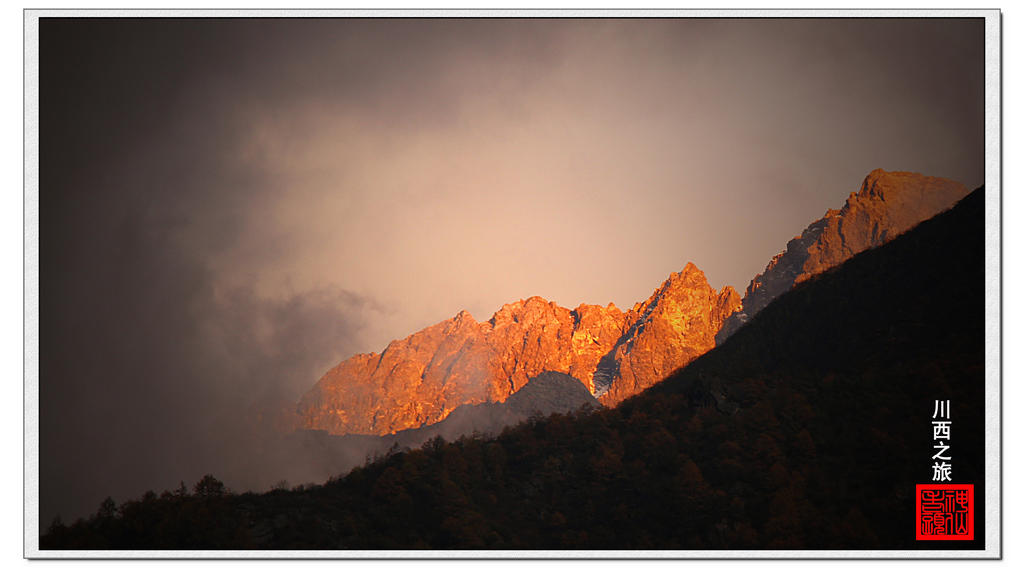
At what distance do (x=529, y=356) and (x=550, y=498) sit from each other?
158 feet

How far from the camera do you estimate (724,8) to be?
13484mm

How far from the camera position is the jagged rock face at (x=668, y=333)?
58.4 meters

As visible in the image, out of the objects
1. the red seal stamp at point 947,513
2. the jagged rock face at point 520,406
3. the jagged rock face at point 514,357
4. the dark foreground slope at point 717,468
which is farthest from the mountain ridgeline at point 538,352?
the red seal stamp at point 947,513

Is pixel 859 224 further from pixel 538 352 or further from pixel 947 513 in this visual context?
pixel 538 352

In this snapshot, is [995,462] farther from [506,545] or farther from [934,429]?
[506,545]

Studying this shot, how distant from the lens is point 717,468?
1584cm

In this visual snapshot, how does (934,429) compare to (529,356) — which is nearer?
(934,429)

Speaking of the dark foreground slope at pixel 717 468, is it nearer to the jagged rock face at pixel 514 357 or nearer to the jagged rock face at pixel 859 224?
the jagged rock face at pixel 859 224

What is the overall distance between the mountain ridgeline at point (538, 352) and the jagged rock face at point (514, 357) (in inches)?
4.2

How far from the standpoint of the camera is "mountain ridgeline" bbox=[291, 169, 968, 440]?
140ft

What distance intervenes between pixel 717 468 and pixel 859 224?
102 feet

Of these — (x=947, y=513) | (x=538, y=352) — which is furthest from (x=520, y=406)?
(x=947, y=513)

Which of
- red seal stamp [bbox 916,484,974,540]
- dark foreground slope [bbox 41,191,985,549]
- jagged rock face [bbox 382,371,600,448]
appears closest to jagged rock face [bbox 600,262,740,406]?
jagged rock face [bbox 382,371,600,448]

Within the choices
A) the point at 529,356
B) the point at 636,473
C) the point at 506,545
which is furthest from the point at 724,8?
the point at 529,356
